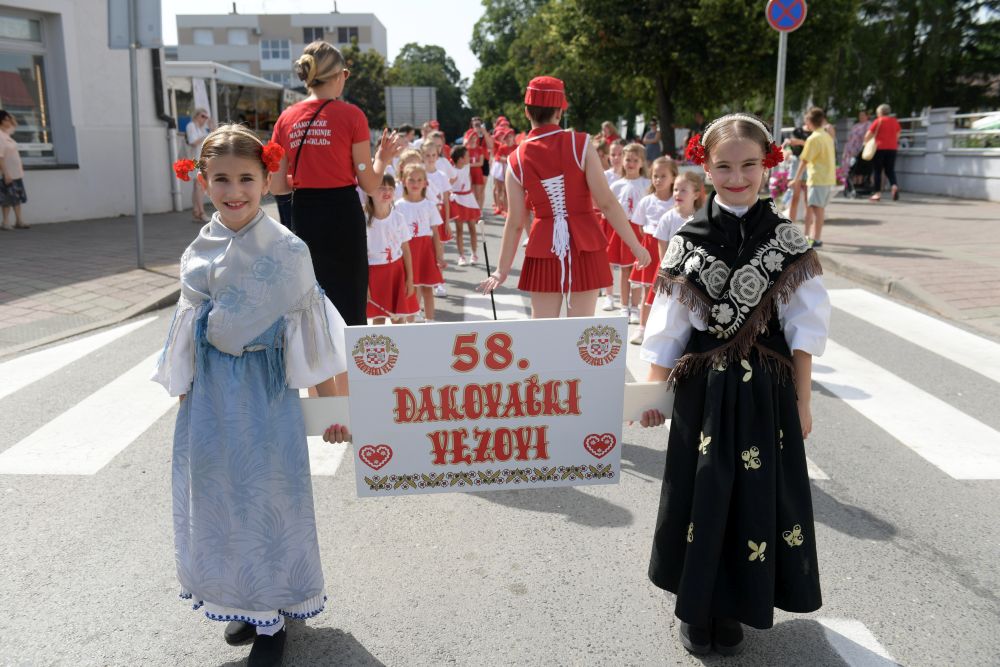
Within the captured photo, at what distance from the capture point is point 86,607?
3340 millimetres

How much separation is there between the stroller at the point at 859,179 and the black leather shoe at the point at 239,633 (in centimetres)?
1986

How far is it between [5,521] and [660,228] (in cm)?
461

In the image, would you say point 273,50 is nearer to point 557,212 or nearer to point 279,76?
point 279,76

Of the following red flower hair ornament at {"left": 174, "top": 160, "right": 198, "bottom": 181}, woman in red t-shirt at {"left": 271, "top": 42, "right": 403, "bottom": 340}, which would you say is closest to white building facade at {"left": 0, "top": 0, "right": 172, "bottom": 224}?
woman in red t-shirt at {"left": 271, "top": 42, "right": 403, "bottom": 340}

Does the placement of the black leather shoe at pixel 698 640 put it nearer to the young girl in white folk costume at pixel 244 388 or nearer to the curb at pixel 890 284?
the young girl in white folk costume at pixel 244 388

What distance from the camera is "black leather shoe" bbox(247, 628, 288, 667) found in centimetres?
290

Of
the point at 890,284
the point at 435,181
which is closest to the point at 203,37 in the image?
the point at 435,181

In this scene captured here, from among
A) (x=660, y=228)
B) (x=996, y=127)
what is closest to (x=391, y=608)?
→ (x=660, y=228)

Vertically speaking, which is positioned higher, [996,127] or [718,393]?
[996,127]

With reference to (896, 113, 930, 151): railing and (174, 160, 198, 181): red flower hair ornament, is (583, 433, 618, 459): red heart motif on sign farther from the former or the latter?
(896, 113, 930, 151): railing

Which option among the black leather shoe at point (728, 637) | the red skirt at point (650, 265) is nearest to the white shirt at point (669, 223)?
the red skirt at point (650, 265)

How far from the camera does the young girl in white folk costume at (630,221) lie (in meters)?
8.15

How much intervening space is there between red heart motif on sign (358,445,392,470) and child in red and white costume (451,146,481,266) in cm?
911

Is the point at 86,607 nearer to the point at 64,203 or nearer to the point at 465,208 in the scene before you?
the point at 465,208
